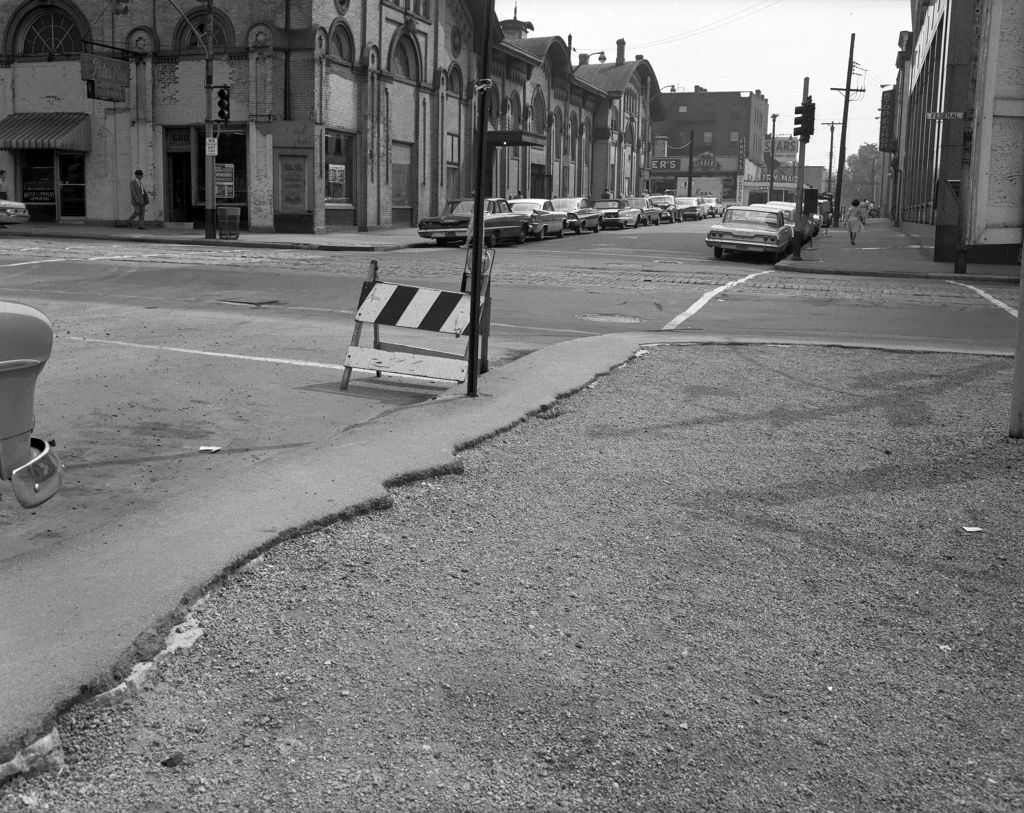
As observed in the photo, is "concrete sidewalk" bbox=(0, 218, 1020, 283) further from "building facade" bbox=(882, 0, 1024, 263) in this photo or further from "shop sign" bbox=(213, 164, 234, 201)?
"shop sign" bbox=(213, 164, 234, 201)

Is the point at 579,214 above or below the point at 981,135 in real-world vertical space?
below

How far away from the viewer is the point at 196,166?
129 feet

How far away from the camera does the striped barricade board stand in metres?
9.19

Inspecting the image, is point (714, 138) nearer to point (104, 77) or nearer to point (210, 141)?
point (104, 77)

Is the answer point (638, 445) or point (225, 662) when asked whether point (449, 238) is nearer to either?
point (638, 445)

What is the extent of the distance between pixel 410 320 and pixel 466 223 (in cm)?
2557

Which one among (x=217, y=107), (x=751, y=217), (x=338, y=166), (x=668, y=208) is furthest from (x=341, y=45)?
(x=668, y=208)

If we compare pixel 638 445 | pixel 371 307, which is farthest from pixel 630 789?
pixel 371 307

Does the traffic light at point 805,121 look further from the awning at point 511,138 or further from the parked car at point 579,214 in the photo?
the awning at point 511,138

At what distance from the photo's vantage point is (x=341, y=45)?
3997cm

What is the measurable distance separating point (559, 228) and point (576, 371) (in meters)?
33.2

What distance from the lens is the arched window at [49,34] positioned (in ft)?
131

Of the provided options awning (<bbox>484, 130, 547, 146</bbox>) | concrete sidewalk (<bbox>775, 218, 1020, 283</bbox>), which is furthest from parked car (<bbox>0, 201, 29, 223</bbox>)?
concrete sidewalk (<bbox>775, 218, 1020, 283</bbox>)

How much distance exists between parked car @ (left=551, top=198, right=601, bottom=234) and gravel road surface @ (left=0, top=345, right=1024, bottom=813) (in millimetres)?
39441
